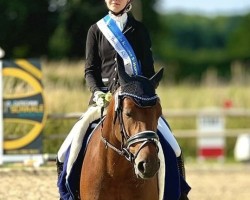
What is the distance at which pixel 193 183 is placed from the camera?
15.6m

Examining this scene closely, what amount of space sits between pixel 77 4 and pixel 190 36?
49.5 metres

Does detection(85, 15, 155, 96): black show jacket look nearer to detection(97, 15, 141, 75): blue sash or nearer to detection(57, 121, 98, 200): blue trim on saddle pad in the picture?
detection(97, 15, 141, 75): blue sash

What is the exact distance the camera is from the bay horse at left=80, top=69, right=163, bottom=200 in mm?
6254

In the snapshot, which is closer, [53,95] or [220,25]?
[53,95]

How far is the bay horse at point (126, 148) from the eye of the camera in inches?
246

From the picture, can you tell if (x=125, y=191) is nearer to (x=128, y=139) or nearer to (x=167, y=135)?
(x=128, y=139)

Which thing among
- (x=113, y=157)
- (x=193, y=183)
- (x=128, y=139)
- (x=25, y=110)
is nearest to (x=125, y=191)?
(x=113, y=157)

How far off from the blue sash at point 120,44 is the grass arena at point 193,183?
309 centimetres

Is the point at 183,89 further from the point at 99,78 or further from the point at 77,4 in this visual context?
the point at 99,78

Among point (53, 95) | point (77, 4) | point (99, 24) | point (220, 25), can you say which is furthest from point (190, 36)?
point (99, 24)

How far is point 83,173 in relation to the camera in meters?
7.14

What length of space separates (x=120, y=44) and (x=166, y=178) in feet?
3.72

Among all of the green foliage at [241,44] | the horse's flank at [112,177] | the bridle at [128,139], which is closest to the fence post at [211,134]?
the horse's flank at [112,177]

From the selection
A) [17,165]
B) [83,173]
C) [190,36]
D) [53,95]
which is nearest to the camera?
[83,173]
